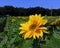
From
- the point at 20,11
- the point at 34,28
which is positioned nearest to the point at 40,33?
the point at 34,28

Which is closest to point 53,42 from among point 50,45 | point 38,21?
point 50,45

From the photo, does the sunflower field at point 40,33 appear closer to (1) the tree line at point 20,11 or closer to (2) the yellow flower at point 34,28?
(2) the yellow flower at point 34,28

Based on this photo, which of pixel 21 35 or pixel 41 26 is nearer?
pixel 41 26

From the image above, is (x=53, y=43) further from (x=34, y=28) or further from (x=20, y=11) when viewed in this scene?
(x=20, y=11)

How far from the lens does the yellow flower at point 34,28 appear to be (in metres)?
1.27

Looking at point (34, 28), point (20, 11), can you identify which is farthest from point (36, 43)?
point (20, 11)

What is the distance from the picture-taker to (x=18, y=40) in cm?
147

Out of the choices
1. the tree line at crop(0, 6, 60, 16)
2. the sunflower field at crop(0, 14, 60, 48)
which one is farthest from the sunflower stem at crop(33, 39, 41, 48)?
the tree line at crop(0, 6, 60, 16)

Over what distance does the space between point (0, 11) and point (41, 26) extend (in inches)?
2214

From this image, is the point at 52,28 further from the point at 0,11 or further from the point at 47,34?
the point at 0,11

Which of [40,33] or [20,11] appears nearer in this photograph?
[40,33]

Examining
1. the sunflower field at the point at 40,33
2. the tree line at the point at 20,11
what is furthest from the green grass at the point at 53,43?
the tree line at the point at 20,11

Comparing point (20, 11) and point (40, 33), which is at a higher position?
point (40, 33)

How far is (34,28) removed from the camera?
1.34m
